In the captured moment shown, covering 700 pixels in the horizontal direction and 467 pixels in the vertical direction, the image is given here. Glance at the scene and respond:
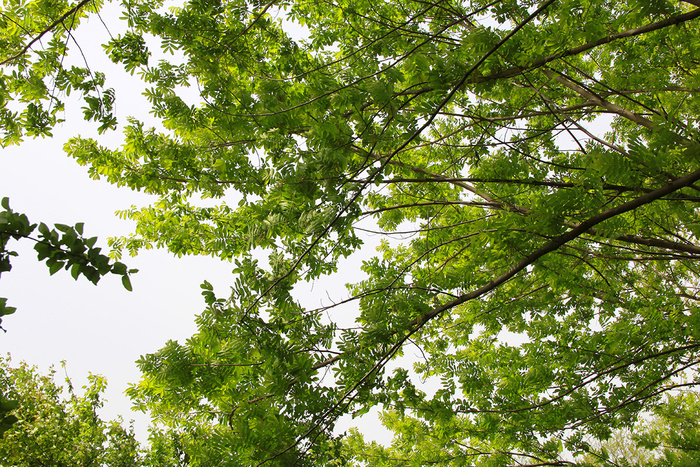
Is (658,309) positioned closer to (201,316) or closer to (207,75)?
(201,316)

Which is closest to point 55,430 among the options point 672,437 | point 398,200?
point 398,200

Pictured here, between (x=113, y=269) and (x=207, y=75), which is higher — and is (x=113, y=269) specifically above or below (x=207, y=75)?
below

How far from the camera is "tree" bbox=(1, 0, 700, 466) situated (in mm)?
2340

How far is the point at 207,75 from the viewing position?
3.08 meters

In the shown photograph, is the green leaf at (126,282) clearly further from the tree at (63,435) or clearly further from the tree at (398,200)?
the tree at (63,435)

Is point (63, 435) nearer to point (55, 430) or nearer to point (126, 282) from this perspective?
point (55, 430)

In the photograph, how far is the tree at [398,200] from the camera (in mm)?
2340

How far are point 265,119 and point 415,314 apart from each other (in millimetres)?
1713

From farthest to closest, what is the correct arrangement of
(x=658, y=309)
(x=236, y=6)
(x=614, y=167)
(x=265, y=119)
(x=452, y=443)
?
1. (x=452, y=443)
2. (x=658, y=309)
3. (x=236, y=6)
4. (x=265, y=119)
5. (x=614, y=167)

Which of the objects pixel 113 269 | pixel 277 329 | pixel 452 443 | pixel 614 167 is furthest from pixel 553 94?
pixel 452 443

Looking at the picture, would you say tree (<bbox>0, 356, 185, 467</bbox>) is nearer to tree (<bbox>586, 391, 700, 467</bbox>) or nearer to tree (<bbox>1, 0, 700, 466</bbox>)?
tree (<bbox>1, 0, 700, 466</bbox>)

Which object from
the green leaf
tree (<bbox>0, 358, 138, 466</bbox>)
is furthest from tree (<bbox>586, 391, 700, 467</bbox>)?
tree (<bbox>0, 358, 138, 466</bbox>)

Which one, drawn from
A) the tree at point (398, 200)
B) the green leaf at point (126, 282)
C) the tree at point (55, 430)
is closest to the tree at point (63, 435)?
the tree at point (55, 430)

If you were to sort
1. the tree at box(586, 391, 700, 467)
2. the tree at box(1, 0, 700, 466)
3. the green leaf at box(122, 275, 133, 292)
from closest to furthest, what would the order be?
the green leaf at box(122, 275, 133, 292) < the tree at box(1, 0, 700, 466) < the tree at box(586, 391, 700, 467)
